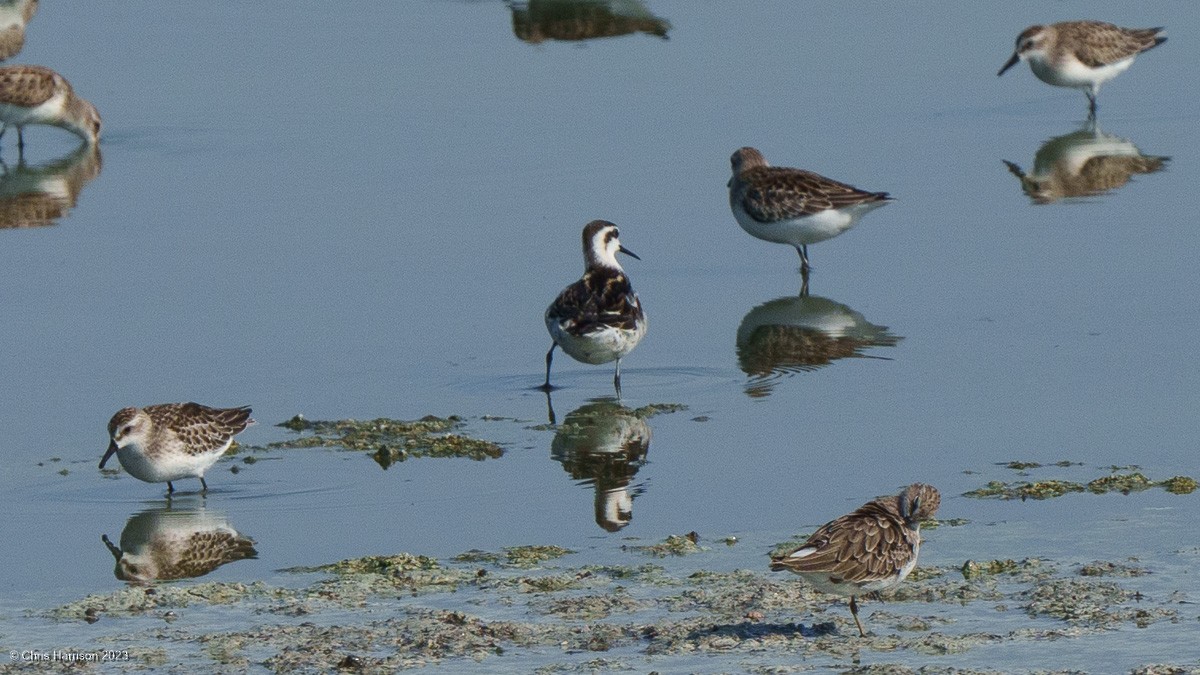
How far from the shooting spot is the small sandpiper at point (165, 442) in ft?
45.3

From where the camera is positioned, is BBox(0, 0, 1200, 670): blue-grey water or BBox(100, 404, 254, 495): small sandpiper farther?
BBox(100, 404, 254, 495): small sandpiper

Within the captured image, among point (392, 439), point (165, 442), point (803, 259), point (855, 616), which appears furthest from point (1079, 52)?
point (855, 616)

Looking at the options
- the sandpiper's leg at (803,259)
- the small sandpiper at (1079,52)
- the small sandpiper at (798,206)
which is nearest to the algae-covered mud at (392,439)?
the small sandpiper at (798,206)

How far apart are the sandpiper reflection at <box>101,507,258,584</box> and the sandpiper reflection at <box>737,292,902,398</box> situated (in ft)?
15.9

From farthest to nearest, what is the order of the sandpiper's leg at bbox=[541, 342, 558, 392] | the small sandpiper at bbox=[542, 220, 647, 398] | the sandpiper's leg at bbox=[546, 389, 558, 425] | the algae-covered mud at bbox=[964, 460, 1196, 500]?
the sandpiper's leg at bbox=[541, 342, 558, 392], the small sandpiper at bbox=[542, 220, 647, 398], the sandpiper's leg at bbox=[546, 389, 558, 425], the algae-covered mud at bbox=[964, 460, 1196, 500]

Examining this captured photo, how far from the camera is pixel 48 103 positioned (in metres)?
26.0

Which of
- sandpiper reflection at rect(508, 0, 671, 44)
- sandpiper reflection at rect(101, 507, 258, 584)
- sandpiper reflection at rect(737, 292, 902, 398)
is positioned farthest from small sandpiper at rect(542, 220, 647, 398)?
sandpiper reflection at rect(508, 0, 671, 44)

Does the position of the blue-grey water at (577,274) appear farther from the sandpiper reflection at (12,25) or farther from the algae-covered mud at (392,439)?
the sandpiper reflection at (12,25)

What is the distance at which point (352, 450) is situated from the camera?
14844mm

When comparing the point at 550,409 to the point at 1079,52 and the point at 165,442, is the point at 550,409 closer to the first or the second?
the point at 165,442

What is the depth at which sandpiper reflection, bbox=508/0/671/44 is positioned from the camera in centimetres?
3116

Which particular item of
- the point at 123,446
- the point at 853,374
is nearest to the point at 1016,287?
the point at 853,374

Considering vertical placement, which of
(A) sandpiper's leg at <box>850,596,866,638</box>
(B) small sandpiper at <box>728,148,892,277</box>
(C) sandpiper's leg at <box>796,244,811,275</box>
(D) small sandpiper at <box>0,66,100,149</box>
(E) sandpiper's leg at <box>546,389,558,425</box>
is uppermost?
(D) small sandpiper at <box>0,66,100,149</box>

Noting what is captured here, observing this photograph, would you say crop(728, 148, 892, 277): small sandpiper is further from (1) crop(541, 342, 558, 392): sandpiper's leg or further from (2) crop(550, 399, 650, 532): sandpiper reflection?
(2) crop(550, 399, 650, 532): sandpiper reflection
